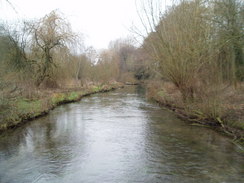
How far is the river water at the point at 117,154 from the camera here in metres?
4.72

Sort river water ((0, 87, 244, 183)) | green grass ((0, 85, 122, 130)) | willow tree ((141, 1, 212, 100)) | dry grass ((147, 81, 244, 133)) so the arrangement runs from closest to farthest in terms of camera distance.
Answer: river water ((0, 87, 244, 183)), dry grass ((147, 81, 244, 133)), green grass ((0, 85, 122, 130)), willow tree ((141, 1, 212, 100))

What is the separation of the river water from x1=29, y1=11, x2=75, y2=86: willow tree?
736cm

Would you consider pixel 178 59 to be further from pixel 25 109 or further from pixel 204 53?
pixel 25 109

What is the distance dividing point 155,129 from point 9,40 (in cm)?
1047

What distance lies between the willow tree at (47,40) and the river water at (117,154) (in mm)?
7356

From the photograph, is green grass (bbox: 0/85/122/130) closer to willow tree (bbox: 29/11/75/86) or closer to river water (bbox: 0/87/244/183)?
river water (bbox: 0/87/244/183)

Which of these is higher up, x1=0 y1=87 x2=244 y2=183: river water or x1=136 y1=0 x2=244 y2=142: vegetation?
x1=136 y1=0 x2=244 y2=142: vegetation

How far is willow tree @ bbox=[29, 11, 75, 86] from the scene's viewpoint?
613 inches

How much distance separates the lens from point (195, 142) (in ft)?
22.7

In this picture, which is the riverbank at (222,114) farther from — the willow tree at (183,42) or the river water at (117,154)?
the willow tree at (183,42)

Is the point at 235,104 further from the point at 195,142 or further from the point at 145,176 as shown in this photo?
the point at 145,176

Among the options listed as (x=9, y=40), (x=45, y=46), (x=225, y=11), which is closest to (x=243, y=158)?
(x=225, y=11)

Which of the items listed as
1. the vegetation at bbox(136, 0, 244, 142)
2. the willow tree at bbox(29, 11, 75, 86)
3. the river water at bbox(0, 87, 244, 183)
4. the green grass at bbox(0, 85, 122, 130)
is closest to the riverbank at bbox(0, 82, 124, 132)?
the green grass at bbox(0, 85, 122, 130)

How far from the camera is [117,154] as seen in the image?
6.00 metres
